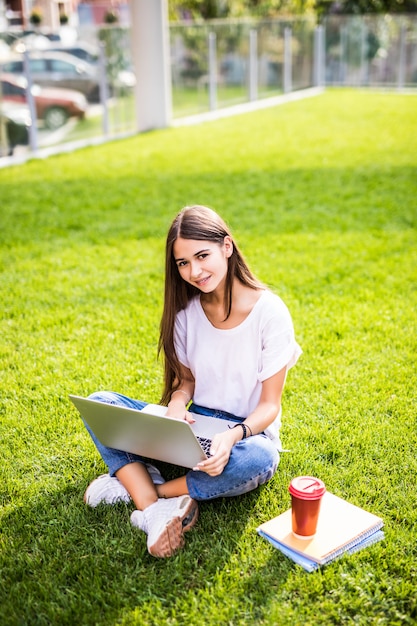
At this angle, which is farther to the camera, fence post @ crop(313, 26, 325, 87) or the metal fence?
fence post @ crop(313, 26, 325, 87)

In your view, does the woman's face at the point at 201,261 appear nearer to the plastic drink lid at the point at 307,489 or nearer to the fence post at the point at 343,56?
the plastic drink lid at the point at 307,489

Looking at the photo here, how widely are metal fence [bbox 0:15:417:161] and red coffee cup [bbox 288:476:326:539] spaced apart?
8.77 m

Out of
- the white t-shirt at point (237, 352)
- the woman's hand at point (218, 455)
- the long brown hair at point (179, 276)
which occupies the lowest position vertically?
the woman's hand at point (218, 455)

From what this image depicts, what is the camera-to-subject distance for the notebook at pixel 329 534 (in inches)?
92.2

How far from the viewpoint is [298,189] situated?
775 cm

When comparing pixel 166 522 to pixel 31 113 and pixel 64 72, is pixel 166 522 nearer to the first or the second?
pixel 31 113

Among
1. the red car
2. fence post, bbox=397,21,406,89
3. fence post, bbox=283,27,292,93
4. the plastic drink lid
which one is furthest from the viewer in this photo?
fence post, bbox=397,21,406,89

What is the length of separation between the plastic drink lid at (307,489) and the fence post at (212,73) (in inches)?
546

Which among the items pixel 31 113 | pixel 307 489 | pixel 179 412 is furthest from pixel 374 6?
pixel 307 489

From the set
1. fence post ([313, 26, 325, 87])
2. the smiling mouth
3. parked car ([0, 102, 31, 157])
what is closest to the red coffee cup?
the smiling mouth

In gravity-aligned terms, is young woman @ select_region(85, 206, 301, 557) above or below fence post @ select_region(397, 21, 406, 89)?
above

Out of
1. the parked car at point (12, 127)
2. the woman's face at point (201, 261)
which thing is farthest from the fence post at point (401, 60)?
the woman's face at point (201, 261)

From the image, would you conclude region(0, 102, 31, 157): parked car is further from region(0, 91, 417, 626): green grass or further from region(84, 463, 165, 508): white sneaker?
region(84, 463, 165, 508): white sneaker

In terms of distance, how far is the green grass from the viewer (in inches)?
88.0
